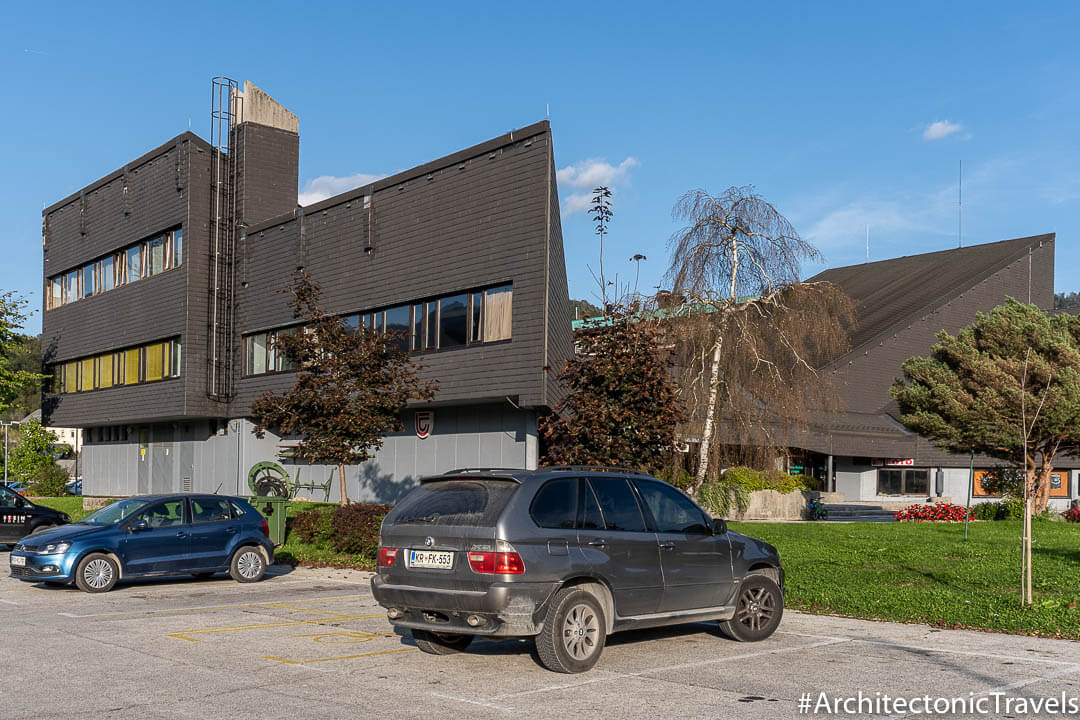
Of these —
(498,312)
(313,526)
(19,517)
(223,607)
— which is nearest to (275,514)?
(313,526)

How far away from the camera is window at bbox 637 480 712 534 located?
32.5ft

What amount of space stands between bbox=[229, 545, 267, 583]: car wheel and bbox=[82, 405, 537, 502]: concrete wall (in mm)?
11100

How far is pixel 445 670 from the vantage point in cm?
888

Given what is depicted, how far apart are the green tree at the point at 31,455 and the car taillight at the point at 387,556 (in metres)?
43.6

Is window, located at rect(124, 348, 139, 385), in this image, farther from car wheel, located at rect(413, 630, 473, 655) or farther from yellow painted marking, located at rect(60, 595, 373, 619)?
car wheel, located at rect(413, 630, 473, 655)

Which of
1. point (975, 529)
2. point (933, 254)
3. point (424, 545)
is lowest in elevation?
point (975, 529)

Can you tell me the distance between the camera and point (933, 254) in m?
60.9

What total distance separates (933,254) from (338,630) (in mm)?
56518

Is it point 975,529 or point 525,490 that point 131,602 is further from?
point 975,529

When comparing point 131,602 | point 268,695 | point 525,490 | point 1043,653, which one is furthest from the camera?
point 131,602

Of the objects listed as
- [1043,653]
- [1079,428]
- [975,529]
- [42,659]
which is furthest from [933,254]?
[42,659]

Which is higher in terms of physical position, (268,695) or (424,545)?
(424,545)

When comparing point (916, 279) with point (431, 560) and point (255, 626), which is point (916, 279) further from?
point (431, 560)

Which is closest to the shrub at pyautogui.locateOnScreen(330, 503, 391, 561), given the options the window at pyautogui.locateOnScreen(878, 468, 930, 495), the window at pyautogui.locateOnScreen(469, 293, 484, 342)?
the window at pyautogui.locateOnScreen(469, 293, 484, 342)
